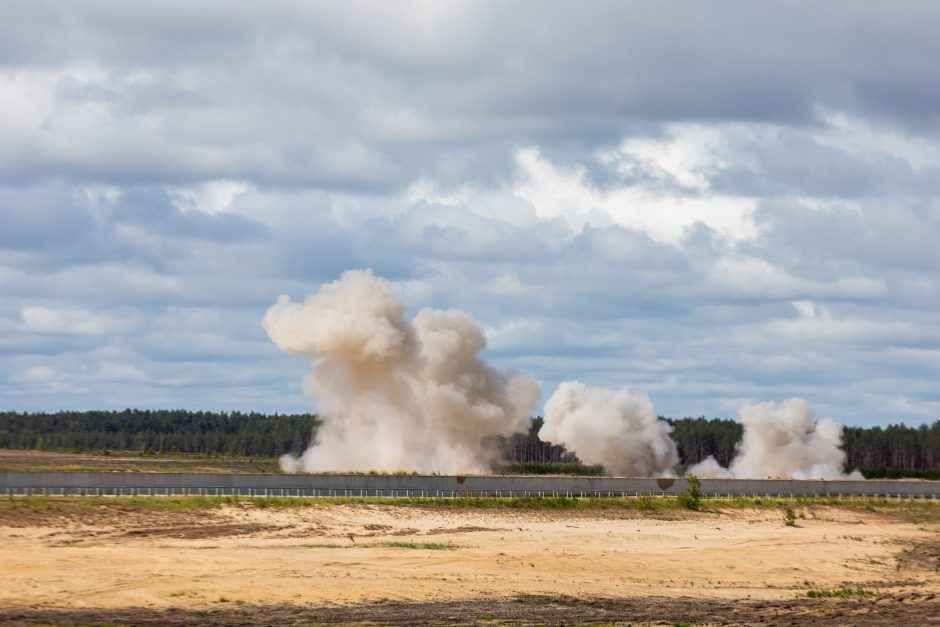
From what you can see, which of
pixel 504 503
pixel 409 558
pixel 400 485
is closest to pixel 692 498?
pixel 504 503

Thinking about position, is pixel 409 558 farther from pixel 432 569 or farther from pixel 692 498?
pixel 692 498

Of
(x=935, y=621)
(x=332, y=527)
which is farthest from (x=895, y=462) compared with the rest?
(x=935, y=621)

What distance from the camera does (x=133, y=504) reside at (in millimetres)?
58719

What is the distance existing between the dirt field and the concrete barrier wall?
837 cm

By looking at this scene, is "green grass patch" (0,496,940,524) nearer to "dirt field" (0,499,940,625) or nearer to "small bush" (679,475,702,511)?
"small bush" (679,475,702,511)

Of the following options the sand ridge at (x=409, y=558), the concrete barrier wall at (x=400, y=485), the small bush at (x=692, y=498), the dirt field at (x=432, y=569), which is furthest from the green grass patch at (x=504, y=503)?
the concrete barrier wall at (x=400, y=485)

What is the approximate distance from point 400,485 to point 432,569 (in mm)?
35177

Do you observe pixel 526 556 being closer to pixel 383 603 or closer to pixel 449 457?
pixel 383 603

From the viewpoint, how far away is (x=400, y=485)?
257 ft

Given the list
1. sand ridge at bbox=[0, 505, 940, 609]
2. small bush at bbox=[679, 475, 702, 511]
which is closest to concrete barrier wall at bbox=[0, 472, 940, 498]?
small bush at bbox=[679, 475, 702, 511]

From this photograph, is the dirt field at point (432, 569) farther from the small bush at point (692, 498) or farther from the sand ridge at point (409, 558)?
the small bush at point (692, 498)

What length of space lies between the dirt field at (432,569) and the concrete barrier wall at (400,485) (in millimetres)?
8374

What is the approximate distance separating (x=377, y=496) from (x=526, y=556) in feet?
88.4

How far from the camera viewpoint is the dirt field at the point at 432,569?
35156 mm
